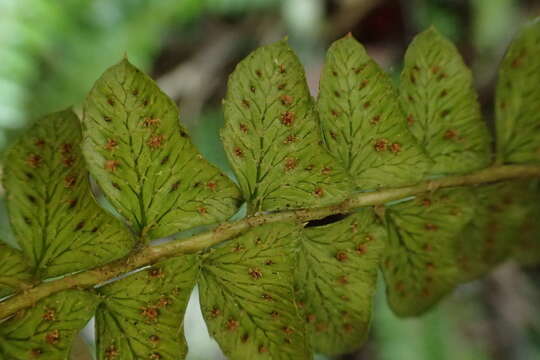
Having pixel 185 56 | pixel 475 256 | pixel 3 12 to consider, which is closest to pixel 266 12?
pixel 185 56

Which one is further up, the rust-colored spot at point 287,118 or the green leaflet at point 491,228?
the rust-colored spot at point 287,118

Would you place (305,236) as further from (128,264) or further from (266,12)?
(266,12)

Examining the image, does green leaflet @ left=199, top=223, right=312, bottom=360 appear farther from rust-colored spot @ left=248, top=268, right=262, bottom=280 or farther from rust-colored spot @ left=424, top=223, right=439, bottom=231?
rust-colored spot @ left=424, top=223, right=439, bottom=231

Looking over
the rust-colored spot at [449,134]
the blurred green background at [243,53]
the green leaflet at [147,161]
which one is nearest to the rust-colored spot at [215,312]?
the green leaflet at [147,161]

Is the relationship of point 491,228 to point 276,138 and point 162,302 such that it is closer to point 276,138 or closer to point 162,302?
point 276,138

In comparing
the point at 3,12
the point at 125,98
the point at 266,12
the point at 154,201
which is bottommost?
the point at 154,201

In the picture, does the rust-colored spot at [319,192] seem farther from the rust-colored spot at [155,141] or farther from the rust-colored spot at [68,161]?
the rust-colored spot at [68,161]

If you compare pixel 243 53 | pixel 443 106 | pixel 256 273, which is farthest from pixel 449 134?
pixel 243 53
